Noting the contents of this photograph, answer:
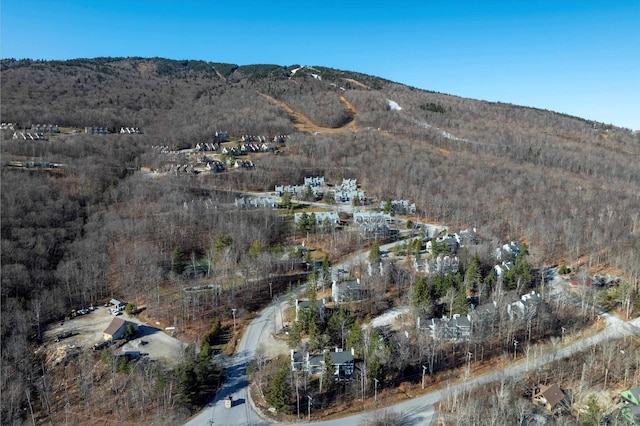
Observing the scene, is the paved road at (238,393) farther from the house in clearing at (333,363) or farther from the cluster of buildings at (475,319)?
the cluster of buildings at (475,319)

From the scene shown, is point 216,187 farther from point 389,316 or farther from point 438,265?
point 389,316

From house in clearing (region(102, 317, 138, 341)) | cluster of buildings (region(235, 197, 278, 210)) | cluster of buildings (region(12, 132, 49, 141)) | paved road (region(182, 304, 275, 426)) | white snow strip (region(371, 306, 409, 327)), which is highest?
cluster of buildings (region(12, 132, 49, 141))

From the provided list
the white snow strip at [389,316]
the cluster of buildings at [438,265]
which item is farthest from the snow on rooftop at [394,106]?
the white snow strip at [389,316]

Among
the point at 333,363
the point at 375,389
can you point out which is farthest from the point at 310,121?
the point at 375,389

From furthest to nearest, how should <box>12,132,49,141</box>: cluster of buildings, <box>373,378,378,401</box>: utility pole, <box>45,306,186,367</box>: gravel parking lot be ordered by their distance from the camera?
<box>12,132,49,141</box>: cluster of buildings < <box>45,306,186,367</box>: gravel parking lot < <box>373,378,378,401</box>: utility pole

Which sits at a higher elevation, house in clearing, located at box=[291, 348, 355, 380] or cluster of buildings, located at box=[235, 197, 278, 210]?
cluster of buildings, located at box=[235, 197, 278, 210]

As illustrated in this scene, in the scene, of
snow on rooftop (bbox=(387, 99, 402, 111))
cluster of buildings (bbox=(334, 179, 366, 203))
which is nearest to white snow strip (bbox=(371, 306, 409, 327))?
cluster of buildings (bbox=(334, 179, 366, 203))

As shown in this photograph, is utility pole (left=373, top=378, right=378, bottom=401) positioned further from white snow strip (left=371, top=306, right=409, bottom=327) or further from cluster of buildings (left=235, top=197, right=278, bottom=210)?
cluster of buildings (left=235, top=197, right=278, bottom=210)
